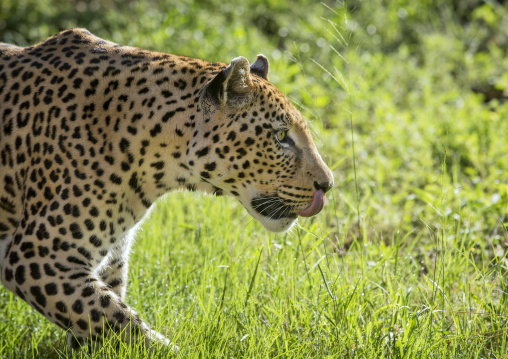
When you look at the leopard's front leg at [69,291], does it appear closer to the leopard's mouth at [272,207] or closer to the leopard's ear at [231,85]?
the leopard's mouth at [272,207]

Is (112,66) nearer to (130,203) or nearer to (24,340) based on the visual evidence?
(130,203)

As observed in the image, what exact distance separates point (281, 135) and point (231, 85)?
44 centimetres

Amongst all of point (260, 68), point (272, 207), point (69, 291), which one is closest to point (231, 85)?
point (260, 68)

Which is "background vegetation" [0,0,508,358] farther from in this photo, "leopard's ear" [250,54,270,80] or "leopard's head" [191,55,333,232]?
"leopard's ear" [250,54,270,80]

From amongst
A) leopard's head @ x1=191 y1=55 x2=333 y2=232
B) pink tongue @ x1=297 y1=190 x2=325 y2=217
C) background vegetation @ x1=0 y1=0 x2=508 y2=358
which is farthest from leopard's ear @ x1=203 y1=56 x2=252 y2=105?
pink tongue @ x1=297 y1=190 x2=325 y2=217

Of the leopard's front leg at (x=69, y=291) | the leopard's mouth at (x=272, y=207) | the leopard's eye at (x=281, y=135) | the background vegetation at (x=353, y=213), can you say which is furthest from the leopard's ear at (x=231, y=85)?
the leopard's front leg at (x=69, y=291)

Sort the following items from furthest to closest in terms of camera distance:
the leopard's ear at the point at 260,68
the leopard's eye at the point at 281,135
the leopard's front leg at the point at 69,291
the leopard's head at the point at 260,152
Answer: the leopard's ear at the point at 260,68 < the leopard's eye at the point at 281,135 < the leopard's head at the point at 260,152 < the leopard's front leg at the point at 69,291

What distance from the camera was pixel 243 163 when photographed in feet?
13.2

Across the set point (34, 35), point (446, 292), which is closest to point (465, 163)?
point (446, 292)

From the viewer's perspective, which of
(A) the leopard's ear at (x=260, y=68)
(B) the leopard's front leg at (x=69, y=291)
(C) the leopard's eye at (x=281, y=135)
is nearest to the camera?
(B) the leopard's front leg at (x=69, y=291)

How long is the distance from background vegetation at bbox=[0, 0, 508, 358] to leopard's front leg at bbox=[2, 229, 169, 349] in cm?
32

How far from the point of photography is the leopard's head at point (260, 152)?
3.98 m

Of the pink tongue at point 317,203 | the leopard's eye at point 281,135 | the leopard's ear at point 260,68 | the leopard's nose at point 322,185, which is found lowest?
the pink tongue at point 317,203

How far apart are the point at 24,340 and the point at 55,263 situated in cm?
106
